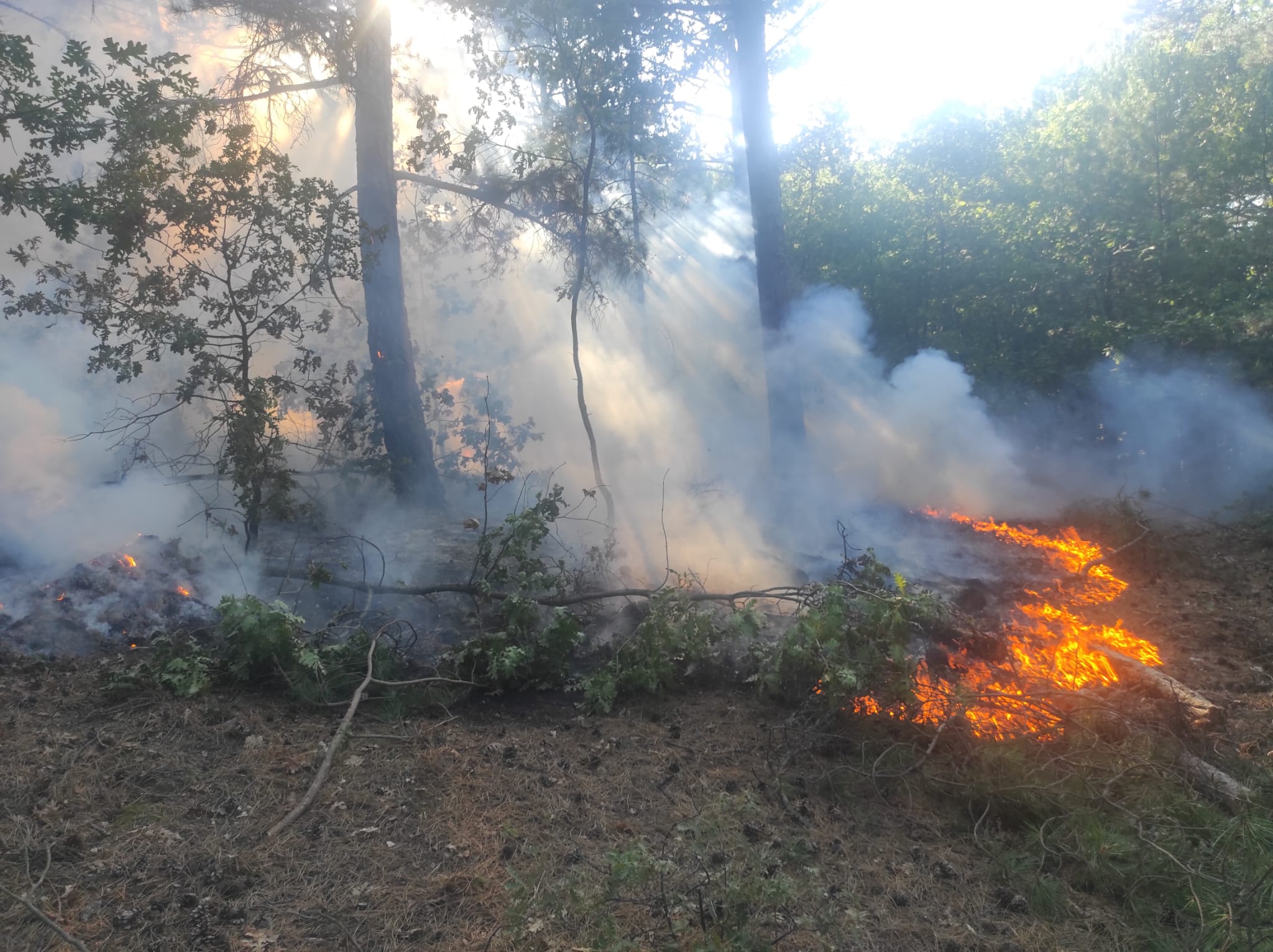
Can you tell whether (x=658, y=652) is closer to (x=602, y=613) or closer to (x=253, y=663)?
(x=602, y=613)

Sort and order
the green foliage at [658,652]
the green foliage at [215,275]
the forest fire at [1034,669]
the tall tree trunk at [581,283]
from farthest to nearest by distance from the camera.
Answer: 1. the tall tree trunk at [581,283]
2. the green foliage at [215,275]
3. the green foliage at [658,652]
4. the forest fire at [1034,669]

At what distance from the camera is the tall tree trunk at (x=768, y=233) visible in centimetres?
1125

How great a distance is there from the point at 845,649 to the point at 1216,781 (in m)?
2.07

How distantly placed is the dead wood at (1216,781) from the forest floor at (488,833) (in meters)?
0.38

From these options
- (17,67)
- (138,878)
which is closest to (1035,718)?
(138,878)

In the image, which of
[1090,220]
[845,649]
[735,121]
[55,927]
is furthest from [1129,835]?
[735,121]

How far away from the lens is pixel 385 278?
9.59m

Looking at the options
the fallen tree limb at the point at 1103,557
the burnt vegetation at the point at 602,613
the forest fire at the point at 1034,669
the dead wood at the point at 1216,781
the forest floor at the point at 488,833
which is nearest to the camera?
the forest floor at the point at 488,833

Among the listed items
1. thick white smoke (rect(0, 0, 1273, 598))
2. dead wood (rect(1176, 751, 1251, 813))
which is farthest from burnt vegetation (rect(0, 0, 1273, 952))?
thick white smoke (rect(0, 0, 1273, 598))

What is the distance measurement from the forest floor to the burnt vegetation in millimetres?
24

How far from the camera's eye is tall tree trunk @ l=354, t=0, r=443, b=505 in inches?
378

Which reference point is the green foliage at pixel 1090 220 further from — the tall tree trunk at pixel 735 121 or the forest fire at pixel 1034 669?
the forest fire at pixel 1034 669

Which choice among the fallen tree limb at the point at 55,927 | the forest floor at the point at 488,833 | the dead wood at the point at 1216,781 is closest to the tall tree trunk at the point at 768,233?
the forest floor at the point at 488,833

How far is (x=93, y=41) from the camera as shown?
45.2ft
